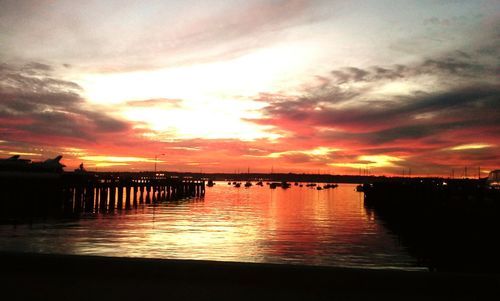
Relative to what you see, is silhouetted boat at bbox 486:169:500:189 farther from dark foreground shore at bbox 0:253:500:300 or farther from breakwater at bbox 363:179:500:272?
dark foreground shore at bbox 0:253:500:300

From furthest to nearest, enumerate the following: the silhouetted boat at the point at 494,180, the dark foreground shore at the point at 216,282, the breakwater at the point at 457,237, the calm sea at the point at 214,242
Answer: the silhouetted boat at the point at 494,180, the calm sea at the point at 214,242, the breakwater at the point at 457,237, the dark foreground shore at the point at 216,282

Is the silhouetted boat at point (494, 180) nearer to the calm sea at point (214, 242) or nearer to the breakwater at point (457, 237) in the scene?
the calm sea at point (214, 242)

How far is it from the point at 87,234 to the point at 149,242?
20.6 feet

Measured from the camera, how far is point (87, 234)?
95.5 ft

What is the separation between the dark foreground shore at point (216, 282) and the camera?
4.06m

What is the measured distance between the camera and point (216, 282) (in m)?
4.25

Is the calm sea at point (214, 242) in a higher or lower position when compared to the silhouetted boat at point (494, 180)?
lower

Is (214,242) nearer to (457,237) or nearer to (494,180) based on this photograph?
(457,237)

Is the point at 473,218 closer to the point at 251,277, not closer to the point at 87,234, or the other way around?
the point at 251,277

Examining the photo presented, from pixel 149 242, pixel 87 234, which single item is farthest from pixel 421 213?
pixel 87 234

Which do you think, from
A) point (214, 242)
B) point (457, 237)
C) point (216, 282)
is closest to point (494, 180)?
point (457, 237)

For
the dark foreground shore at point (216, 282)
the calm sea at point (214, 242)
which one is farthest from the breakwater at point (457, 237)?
the dark foreground shore at point (216, 282)

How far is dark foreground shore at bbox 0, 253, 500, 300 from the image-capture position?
160 inches

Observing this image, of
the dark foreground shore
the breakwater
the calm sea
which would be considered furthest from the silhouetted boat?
the dark foreground shore
